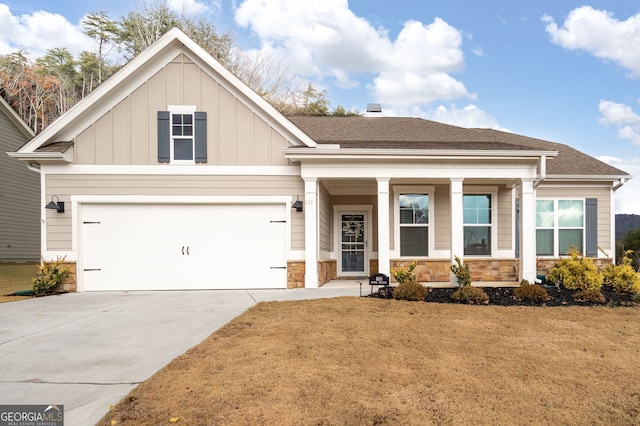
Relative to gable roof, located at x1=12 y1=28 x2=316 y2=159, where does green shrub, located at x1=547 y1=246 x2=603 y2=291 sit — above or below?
below

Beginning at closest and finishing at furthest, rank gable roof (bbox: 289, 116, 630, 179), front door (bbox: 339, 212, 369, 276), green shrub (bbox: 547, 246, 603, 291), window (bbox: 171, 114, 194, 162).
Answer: green shrub (bbox: 547, 246, 603, 291) < window (bbox: 171, 114, 194, 162) < gable roof (bbox: 289, 116, 630, 179) < front door (bbox: 339, 212, 369, 276)

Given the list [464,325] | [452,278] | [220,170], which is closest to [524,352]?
[464,325]

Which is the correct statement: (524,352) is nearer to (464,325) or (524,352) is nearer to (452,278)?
(464,325)

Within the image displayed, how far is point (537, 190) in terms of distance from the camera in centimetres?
1260

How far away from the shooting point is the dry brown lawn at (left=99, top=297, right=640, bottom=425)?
11.2ft

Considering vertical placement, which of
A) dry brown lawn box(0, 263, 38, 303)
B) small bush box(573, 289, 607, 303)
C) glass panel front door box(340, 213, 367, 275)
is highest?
glass panel front door box(340, 213, 367, 275)

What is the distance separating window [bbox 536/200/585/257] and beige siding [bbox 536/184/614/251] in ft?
0.68

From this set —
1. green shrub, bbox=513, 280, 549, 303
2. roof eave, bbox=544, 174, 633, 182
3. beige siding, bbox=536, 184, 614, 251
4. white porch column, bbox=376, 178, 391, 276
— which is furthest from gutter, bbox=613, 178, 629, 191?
white porch column, bbox=376, 178, 391, 276

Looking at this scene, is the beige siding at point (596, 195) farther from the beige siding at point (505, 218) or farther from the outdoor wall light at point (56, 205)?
the outdoor wall light at point (56, 205)

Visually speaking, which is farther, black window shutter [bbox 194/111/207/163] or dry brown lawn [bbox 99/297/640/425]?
black window shutter [bbox 194/111/207/163]

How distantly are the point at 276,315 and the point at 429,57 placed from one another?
18.5 meters

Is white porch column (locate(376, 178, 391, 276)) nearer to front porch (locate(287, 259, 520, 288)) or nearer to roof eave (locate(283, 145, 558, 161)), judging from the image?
roof eave (locate(283, 145, 558, 161))

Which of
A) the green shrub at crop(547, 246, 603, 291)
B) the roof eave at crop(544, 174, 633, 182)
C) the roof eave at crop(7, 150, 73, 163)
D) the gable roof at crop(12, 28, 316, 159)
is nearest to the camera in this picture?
the green shrub at crop(547, 246, 603, 291)

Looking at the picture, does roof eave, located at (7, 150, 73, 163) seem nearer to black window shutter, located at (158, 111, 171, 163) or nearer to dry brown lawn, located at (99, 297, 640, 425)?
black window shutter, located at (158, 111, 171, 163)
